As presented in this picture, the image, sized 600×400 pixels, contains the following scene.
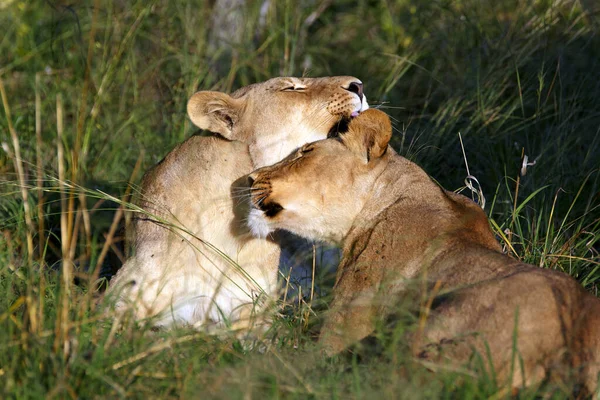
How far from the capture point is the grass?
2777 mm

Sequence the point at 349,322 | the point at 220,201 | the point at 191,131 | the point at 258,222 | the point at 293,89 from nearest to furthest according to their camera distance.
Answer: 1. the point at 349,322
2. the point at 258,222
3. the point at 220,201
4. the point at 293,89
5. the point at 191,131

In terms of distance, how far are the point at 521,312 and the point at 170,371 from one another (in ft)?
3.59

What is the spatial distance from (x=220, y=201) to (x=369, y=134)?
83 centimetres

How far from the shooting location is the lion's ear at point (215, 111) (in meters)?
4.01

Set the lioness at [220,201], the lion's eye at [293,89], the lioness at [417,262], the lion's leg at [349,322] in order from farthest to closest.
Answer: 1. the lion's eye at [293,89]
2. the lioness at [220,201]
3. the lion's leg at [349,322]
4. the lioness at [417,262]

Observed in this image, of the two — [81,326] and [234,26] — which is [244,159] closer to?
[81,326]

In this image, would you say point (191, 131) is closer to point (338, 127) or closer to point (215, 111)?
point (215, 111)

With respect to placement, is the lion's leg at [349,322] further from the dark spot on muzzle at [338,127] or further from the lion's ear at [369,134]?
the dark spot on muzzle at [338,127]

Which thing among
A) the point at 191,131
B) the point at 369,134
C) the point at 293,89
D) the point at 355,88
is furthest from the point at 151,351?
the point at 191,131

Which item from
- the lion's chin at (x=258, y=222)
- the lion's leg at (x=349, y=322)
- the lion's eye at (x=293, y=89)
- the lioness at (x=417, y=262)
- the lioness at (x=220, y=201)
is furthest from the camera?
the lion's eye at (x=293, y=89)

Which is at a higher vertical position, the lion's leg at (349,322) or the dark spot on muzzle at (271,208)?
the dark spot on muzzle at (271,208)

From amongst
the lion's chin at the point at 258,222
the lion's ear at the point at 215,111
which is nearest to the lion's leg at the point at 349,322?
the lion's chin at the point at 258,222

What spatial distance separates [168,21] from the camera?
6.32 meters

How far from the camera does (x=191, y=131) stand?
5594 mm
